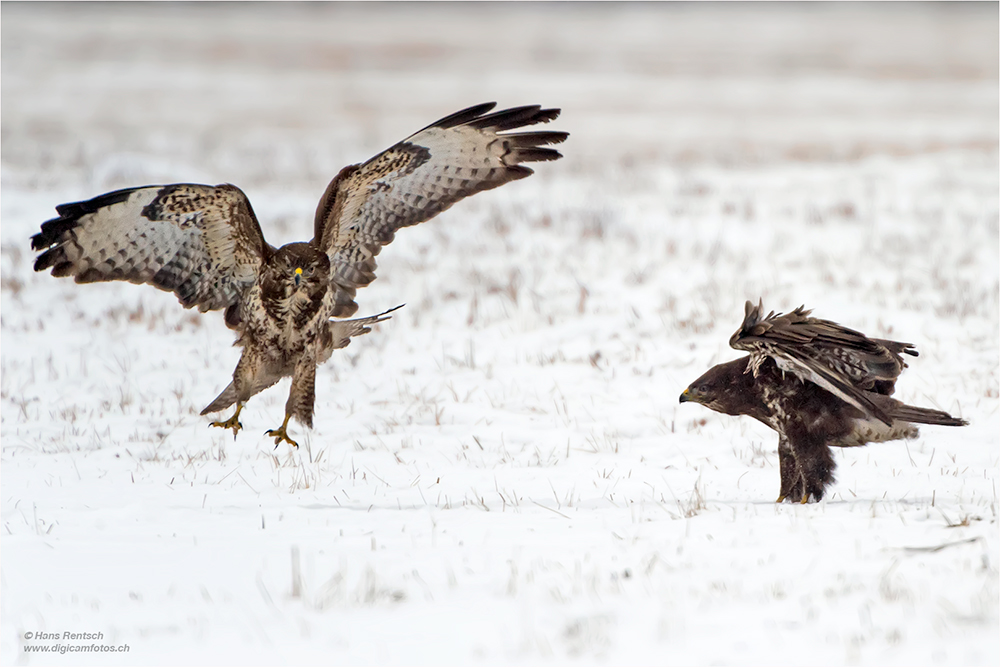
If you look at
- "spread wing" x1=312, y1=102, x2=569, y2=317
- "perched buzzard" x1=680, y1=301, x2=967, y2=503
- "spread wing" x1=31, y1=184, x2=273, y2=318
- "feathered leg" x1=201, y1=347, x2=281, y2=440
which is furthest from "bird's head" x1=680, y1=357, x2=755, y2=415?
"spread wing" x1=31, y1=184, x2=273, y2=318

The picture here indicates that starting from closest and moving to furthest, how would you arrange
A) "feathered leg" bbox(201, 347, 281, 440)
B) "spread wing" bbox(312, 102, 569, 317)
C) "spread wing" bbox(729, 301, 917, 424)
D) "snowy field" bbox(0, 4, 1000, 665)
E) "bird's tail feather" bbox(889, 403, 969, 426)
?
"snowy field" bbox(0, 4, 1000, 665), "spread wing" bbox(729, 301, 917, 424), "bird's tail feather" bbox(889, 403, 969, 426), "feathered leg" bbox(201, 347, 281, 440), "spread wing" bbox(312, 102, 569, 317)

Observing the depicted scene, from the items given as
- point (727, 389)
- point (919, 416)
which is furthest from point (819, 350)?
point (919, 416)

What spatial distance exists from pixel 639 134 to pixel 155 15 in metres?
39.6

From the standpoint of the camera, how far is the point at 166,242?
20.5ft

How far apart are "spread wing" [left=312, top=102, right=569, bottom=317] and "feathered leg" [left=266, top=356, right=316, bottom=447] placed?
2.14 ft

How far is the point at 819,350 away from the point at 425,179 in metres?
2.76

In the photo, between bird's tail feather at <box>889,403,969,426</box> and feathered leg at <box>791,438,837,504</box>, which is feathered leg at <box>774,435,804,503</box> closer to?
feathered leg at <box>791,438,837,504</box>

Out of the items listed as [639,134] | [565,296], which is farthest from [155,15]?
[565,296]

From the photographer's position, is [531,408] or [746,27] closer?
[531,408]

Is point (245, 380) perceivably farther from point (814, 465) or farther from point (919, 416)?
point (919, 416)

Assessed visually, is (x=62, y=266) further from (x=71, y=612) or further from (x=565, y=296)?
(x=565, y=296)

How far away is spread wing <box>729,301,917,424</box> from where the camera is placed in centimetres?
510

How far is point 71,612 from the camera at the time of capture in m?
4.16

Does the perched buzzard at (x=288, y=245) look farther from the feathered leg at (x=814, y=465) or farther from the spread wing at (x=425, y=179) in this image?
the feathered leg at (x=814, y=465)
